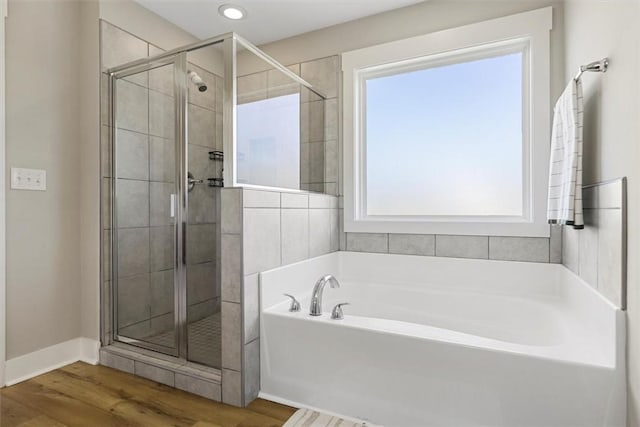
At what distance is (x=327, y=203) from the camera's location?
8.71 ft

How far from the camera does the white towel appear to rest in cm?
150

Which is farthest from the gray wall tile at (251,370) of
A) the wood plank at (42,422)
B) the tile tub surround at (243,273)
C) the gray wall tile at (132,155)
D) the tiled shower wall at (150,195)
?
the gray wall tile at (132,155)

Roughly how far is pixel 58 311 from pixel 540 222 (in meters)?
3.11

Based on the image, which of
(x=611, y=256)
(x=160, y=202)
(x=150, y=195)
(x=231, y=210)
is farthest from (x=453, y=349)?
(x=150, y=195)

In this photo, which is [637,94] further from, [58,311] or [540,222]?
[58,311]

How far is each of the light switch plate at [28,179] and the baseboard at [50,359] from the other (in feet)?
3.24

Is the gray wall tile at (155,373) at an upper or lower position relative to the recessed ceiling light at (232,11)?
lower

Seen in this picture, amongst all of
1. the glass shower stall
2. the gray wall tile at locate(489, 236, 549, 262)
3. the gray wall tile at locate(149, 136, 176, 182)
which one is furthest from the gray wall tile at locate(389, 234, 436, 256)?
the gray wall tile at locate(149, 136, 176, 182)

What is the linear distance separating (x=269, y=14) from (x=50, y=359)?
279 centimetres

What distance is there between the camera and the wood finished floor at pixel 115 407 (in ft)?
5.44

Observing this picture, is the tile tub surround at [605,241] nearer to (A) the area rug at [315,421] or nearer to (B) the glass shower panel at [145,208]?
(A) the area rug at [315,421]

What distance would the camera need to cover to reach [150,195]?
2.28m

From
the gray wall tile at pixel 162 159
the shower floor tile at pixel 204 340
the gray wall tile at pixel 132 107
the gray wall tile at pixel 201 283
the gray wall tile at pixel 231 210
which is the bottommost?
the shower floor tile at pixel 204 340

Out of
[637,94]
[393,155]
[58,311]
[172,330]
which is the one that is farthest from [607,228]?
[58,311]
